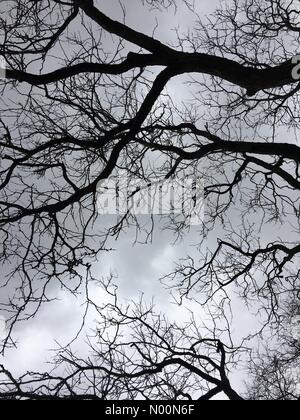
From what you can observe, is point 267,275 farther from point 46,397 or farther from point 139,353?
point 46,397

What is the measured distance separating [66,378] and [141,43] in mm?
4435

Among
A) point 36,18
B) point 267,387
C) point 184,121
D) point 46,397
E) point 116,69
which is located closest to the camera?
point 46,397

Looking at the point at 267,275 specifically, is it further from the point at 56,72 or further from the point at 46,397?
the point at 56,72

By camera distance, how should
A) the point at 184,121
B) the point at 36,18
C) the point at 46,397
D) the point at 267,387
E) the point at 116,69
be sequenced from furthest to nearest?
the point at 267,387, the point at 184,121, the point at 36,18, the point at 116,69, the point at 46,397

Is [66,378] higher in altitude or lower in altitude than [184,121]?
lower

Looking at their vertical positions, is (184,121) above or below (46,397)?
above

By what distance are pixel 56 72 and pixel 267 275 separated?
14.5 ft

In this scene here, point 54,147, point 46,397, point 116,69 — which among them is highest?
point 116,69

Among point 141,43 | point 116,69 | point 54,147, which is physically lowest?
point 54,147

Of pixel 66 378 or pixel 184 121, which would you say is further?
pixel 184 121

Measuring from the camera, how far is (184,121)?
22.3 ft
